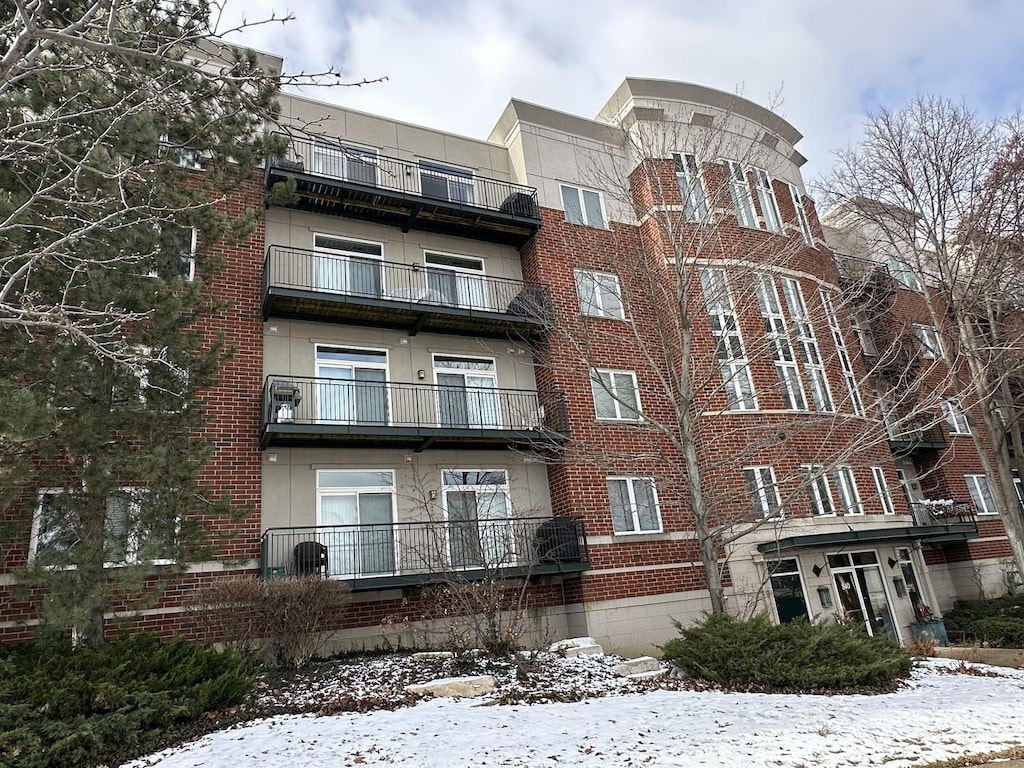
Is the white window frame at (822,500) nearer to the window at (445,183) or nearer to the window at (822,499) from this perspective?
the window at (822,499)

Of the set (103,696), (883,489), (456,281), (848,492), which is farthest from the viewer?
(883,489)

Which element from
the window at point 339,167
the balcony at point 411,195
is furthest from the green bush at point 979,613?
the window at point 339,167

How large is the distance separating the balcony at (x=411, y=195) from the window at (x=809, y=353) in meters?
8.07

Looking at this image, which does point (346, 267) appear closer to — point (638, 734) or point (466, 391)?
point (466, 391)

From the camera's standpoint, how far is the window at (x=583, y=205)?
18094mm

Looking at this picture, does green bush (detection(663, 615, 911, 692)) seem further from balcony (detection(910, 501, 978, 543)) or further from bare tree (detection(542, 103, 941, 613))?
balcony (detection(910, 501, 978, 543))

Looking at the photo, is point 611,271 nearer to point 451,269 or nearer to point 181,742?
point 451,269

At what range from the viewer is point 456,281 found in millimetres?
15789

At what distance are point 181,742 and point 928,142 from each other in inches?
792

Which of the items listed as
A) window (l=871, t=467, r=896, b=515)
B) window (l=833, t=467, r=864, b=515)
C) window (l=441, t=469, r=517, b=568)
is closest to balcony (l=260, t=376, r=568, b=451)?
window (l=441, t=469, r=517, b=568)

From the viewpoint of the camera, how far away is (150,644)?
8.01 m

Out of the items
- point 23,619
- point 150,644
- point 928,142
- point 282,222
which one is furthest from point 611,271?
point 23,619

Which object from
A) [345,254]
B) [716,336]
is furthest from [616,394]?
[345,254]

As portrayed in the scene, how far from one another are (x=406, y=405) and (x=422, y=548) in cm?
317
